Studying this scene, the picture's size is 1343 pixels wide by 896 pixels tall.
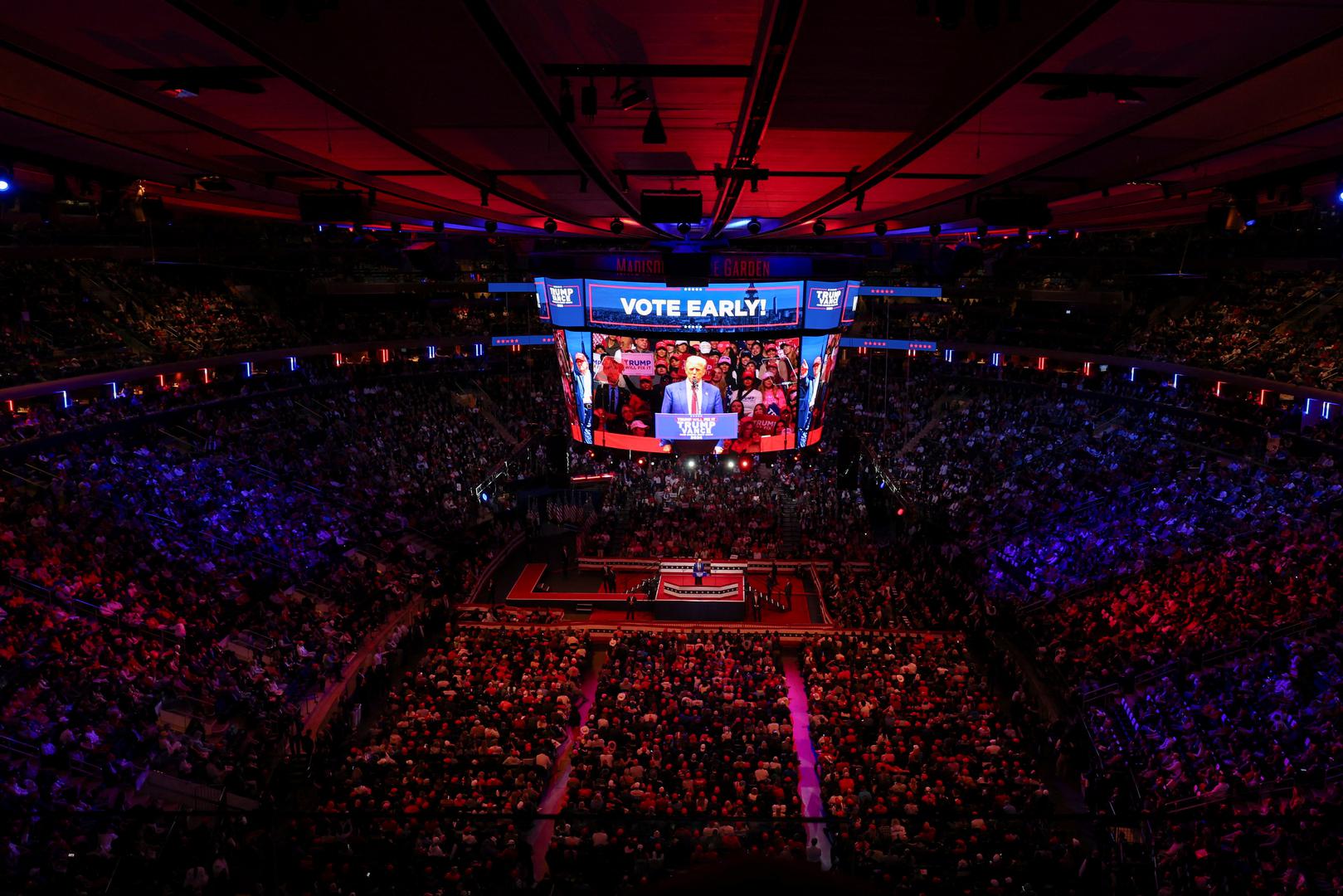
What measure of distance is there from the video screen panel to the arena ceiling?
824 centimetres

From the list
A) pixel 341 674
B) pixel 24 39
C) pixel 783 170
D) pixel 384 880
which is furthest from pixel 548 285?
pixel 24 39

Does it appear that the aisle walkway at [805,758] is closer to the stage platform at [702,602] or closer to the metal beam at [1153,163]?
the stage platform at [702,602]

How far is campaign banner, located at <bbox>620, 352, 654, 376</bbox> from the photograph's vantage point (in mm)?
18547

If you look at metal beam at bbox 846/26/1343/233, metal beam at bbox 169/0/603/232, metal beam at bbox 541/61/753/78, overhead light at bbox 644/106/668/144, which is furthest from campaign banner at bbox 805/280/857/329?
metal beam at bbox 541/61/753/78

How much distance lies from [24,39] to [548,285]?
1468 centimetres

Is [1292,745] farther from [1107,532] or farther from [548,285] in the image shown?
[548,285]

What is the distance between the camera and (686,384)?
18.6m

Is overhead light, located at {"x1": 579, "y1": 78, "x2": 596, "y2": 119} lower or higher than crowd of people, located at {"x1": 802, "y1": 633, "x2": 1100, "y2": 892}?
higher

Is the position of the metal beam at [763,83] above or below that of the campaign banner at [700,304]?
above

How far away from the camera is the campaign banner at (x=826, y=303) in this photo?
59.9 feet

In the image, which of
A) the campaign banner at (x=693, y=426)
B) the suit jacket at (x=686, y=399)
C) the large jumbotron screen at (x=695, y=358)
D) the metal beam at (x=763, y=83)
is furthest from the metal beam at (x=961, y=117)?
the campaign banner at (x=693, y=426)

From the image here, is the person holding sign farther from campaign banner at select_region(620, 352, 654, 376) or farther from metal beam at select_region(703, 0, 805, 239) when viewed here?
metal beam at select_region(703, 0, 805, 239)

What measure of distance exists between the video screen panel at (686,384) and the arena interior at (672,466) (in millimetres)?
94

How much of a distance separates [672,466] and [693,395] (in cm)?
1292
